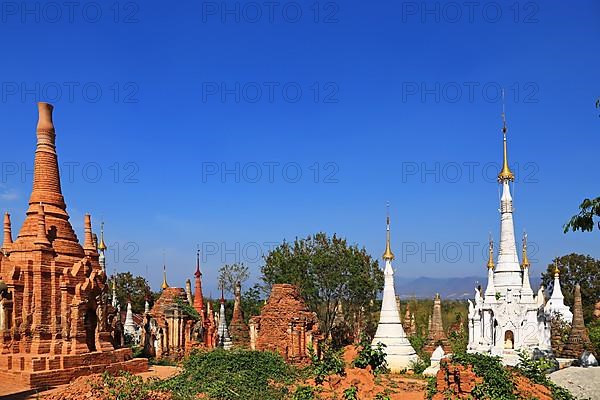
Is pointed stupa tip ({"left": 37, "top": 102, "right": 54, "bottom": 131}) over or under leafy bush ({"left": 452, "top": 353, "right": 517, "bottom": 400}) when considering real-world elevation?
over

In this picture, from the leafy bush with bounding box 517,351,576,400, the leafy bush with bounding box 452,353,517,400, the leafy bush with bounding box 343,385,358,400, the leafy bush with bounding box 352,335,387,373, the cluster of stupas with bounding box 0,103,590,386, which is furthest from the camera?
the cluster of stupas with bounding box 0,103,590,386

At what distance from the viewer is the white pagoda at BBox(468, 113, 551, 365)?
957 inches

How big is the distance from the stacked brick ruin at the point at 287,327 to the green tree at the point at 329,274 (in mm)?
9001

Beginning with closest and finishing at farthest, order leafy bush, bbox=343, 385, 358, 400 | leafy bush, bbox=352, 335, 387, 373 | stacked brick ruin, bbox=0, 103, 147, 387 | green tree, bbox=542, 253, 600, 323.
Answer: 1. leafy bush, bbox=343, 385, 358, 400
2. leafy bush, bbox=352, 335, 387, 373
3. stacked brick ruin, bbox=0, 103, 147, 387
4. green tree, bbox=542, 253, 600, 323

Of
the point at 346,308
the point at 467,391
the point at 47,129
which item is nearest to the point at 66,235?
the point at 47,129

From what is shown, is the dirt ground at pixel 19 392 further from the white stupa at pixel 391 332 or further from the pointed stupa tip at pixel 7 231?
the white stupa at pixel 391 332

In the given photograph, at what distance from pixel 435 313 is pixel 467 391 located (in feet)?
65.2

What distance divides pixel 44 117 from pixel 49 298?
7.02m

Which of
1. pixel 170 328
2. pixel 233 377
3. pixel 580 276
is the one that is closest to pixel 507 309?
pixel 233 377

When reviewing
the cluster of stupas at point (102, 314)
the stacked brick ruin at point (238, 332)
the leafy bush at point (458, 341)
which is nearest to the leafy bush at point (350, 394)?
the cluster of stupas at point (102, 314)

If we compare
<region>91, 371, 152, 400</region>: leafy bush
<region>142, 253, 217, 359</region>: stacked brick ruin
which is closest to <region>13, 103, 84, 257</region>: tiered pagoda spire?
<region>142, 253, 217, 359</region>: stacked brick ruin

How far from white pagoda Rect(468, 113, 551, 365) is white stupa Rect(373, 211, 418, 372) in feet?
12.5

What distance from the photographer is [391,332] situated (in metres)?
25.6

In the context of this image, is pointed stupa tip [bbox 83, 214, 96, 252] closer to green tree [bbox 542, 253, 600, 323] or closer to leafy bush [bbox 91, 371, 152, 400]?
leafy bush [bbox 91, 371, 152, 400]
